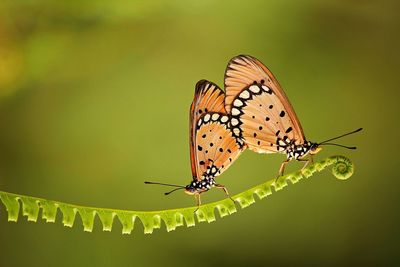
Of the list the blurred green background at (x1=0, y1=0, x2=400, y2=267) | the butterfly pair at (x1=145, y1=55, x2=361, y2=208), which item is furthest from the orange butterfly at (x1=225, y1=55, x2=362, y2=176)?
the blurred green background at (x1=0, y1=0, x2=400, y2=267)

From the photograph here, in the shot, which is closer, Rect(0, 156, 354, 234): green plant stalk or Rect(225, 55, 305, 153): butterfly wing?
Rect(0, 156, 354, 234): green plant stalk

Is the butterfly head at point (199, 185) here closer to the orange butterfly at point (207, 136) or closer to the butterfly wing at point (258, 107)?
the orange butterfly at point (207, 136)

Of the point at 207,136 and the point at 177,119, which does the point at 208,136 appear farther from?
the point at 177,119

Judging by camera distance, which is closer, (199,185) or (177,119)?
(199,185)

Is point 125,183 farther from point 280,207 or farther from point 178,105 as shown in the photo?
point 280,207

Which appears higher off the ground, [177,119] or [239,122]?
[177,119]

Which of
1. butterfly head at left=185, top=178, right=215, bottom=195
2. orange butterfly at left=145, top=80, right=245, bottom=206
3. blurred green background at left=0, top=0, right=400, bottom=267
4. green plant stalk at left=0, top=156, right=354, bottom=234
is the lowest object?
green plant stalk at left=0, top=156, right=354, bottom=234

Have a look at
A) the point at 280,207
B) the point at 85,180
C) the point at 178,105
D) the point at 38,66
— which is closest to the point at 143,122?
the point at 178,105

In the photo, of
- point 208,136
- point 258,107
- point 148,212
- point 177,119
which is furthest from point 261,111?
point 177,119

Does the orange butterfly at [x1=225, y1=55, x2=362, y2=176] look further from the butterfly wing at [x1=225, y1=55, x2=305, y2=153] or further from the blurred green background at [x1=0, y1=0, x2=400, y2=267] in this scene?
the blurred green background at [x1=0, y1=0, x2=400, y2=267]

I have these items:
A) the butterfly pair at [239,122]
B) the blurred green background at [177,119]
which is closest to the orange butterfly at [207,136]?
the butterfly pair at [239,122]
